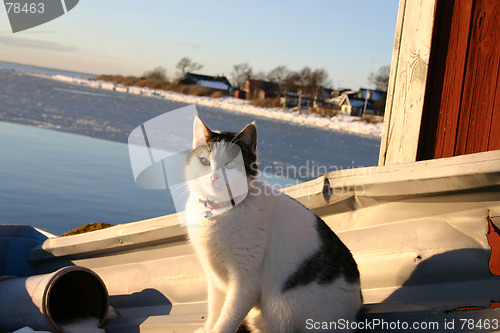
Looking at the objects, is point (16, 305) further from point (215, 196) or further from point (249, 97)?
point (249, 97)

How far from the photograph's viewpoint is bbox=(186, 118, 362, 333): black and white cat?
1.47m

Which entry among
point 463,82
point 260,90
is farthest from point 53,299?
point 260,90

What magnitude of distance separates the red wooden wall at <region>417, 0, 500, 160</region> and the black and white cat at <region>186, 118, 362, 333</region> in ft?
3.89

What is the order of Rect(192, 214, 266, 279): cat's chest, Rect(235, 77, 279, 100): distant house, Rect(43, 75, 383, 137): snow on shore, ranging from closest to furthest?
Rect(192, 214, 266, 279): cat's chest
Rect(43, 75, 383, 137): snow on shore
Rect(235, 77, 279, 100): distant house

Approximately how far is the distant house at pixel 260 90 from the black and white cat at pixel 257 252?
35110 mm

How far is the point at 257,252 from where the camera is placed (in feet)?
4.84

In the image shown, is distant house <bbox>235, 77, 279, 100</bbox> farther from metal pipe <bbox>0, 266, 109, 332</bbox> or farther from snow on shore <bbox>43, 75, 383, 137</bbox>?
metal pipe <bbox>0, 266, 109, 332</bbox>

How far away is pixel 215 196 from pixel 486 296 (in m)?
1.13

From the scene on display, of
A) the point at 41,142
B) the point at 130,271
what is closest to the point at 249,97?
the point at 41,142

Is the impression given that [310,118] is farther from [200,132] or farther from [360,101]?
[200,132]

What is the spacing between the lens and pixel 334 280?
151 centimetres

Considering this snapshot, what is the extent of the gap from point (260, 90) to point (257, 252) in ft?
119

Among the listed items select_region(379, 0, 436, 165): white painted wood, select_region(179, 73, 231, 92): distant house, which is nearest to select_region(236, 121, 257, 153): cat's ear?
select_region(379, 0, 436, 165): white painted wood

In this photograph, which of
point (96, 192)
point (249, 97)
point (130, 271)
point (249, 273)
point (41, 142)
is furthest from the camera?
point (249, 97)
